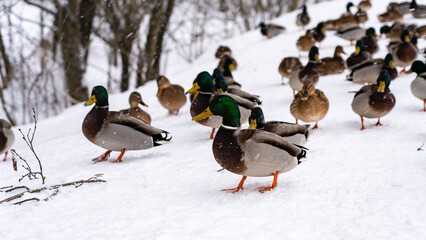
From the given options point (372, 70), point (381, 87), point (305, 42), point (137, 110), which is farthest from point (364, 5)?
point (137, 110)

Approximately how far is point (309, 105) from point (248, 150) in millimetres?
2492

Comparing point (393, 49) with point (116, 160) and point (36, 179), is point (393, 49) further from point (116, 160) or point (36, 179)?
point (36, 179)

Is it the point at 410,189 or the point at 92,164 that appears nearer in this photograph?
the point at 410,189

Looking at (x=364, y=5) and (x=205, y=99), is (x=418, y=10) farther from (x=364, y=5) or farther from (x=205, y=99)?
(x=205, y=99)

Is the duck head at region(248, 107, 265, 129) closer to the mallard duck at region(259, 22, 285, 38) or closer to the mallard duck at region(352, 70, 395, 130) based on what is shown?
the mallard duck at region(352, 70, 395, 130)

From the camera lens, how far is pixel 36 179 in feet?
15.8

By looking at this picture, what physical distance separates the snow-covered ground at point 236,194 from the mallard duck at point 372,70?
131 centimetres

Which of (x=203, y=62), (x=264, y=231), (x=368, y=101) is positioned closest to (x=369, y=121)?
(x=368, y=101)

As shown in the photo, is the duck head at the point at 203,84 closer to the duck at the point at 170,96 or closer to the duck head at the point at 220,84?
the duck head at the point at 220,84

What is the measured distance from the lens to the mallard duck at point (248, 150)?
3854 millimetres

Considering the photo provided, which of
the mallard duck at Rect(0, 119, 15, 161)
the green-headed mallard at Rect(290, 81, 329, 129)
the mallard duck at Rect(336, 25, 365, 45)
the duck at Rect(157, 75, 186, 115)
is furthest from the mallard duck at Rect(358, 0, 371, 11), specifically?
the mallard duck at Rect(0, 119, 15, 161)

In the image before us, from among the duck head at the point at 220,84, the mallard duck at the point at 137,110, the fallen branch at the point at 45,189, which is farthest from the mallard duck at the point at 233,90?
the fallen branch at the point at 45,189

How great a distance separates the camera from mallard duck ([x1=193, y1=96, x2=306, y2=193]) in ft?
12.6

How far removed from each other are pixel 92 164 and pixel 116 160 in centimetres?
32
